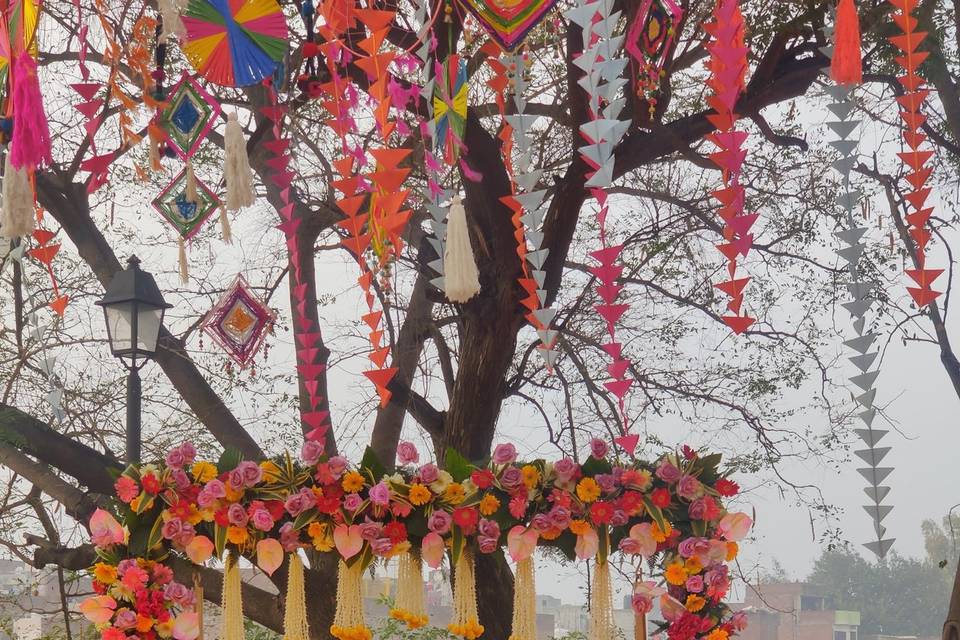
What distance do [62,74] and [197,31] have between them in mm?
3180

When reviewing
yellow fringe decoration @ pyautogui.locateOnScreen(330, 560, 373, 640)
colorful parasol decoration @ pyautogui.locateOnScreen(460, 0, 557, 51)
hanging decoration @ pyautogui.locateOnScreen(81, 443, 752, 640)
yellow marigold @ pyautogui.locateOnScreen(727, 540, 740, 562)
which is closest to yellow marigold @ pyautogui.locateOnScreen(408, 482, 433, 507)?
hanging decoration @ pyautogui.locateOnScreen(81, 443, 752, 640)

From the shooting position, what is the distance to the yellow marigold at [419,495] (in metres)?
4.38

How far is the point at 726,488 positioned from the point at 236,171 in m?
2.36

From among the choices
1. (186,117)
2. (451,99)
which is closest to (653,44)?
(451,99)

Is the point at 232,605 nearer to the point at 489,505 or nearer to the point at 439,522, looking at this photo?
the point at 439,522

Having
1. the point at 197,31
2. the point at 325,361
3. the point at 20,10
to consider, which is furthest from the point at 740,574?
the point at 20,10

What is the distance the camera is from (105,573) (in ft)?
14.4

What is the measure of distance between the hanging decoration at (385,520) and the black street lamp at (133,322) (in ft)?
1.27

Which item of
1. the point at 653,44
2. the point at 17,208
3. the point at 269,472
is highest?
the point at 653,44

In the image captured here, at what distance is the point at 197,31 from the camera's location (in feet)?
15.9

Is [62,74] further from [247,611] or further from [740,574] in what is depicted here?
[740,574]

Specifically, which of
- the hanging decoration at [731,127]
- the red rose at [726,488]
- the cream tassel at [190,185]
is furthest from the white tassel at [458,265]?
the cream tassel at [190,185]

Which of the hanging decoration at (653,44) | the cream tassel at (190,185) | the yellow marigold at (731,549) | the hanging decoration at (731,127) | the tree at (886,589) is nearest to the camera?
the hanging decoration at (731,127)

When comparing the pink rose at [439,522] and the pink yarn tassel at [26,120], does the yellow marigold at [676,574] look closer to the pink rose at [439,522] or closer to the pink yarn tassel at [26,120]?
the pink rose at [439,522]
